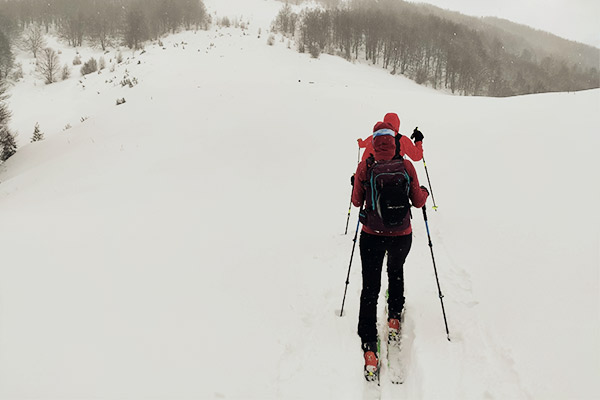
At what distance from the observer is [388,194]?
3410 millimetres

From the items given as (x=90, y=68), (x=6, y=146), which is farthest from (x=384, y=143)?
(x=90, y=68)

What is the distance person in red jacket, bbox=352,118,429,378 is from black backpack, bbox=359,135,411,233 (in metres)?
0.07

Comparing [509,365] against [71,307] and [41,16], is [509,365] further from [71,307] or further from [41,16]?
[41,16]

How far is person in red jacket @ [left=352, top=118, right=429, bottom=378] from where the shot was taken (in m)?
3.57

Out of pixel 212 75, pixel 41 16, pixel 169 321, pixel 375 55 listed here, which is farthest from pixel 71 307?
pixel 41 16

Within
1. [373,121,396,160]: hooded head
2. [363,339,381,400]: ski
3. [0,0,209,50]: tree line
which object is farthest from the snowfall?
[0,0,209,50]: tree line

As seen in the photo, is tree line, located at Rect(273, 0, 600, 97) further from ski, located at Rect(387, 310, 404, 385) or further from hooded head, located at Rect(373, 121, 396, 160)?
ski, located at Rect(387, 310, 404, 385)

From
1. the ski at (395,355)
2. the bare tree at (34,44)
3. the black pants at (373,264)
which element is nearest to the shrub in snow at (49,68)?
the bare tree at (34,44)

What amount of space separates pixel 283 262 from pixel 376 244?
299 centimetres

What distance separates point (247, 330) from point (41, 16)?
87.5 meters

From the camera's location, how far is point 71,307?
431cm

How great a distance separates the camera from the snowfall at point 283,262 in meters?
3.57

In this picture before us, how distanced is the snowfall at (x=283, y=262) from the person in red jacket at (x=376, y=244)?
0.42 meters

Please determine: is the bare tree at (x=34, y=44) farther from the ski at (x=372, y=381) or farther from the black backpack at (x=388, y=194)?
the ski at (x=372, y=381)
